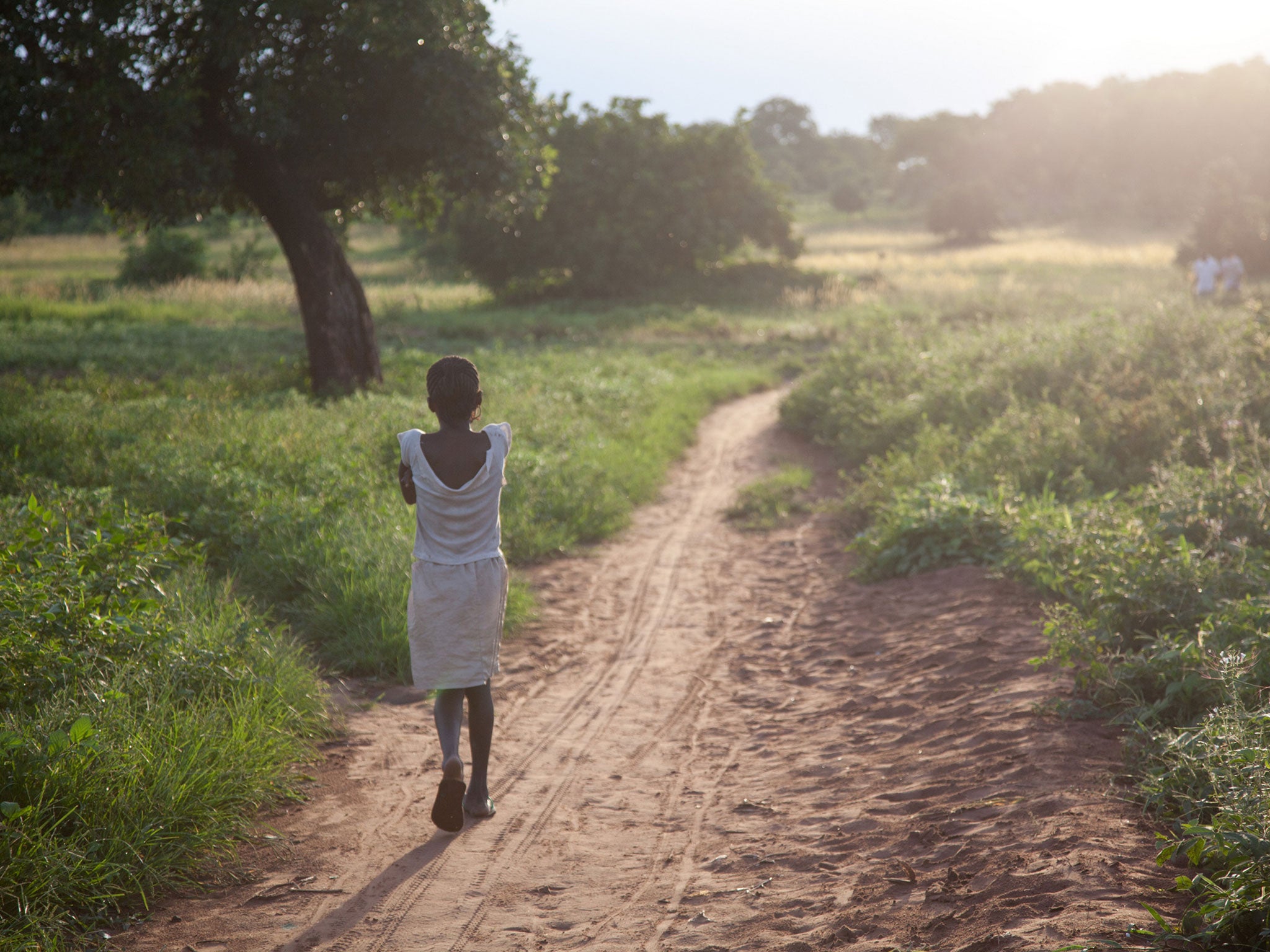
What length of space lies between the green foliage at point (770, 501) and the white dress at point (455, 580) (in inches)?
226

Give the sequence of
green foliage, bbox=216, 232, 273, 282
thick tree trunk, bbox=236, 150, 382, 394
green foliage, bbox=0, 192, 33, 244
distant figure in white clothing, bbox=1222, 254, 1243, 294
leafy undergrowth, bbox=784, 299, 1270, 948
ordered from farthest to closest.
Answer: green foliage, bbox=0, 192, 33, 244 < green foliage, bbox=216, 232, 273, 282 < distant figure in white clothing, bbox=1222, 254, 1243, 294 < thick tree trunk, bbox=236, 150, 382, 394 < leafy undergrowth, bbox=784, 299, 1270, 948

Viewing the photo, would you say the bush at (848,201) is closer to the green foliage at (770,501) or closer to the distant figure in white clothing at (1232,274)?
the distant figure in white clothing at (1232,274)

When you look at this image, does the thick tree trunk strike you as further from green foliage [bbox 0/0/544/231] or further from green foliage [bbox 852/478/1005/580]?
green foliage [bbox 852/478/1005/580]

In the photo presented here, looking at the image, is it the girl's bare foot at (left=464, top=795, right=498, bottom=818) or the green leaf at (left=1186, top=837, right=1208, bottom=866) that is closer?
the green leaf at (left=1186, top=837, right=1208, bottom=866)

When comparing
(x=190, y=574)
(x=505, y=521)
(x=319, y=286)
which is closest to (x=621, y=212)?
(x=319, y=286)

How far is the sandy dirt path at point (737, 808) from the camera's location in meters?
3.15

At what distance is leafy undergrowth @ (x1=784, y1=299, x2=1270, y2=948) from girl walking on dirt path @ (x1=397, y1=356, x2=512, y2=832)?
103 inches

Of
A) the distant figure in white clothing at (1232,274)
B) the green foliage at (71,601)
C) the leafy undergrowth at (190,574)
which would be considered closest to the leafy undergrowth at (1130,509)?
the leafy undergrowth at (190,574)

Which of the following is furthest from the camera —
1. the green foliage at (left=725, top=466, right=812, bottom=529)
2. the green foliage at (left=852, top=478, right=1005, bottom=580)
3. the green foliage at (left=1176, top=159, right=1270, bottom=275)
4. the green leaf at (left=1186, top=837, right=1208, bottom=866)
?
the green foliage at (left=1176, top=159, right=1270, bottom=275)

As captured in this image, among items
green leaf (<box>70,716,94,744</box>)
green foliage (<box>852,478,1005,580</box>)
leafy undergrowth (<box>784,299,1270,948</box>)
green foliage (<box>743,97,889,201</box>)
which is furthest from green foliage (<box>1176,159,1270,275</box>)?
green foliage (<box>743,97,889,201</box>)

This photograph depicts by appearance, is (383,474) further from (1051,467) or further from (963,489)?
(1051,467)

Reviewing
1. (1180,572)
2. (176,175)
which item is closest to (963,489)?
(1180,572)

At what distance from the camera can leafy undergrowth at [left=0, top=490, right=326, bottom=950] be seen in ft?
10.3

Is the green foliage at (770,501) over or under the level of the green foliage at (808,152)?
under
